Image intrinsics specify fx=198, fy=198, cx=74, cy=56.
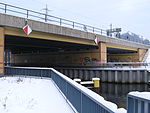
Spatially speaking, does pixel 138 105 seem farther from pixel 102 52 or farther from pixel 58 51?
pixel 58 51

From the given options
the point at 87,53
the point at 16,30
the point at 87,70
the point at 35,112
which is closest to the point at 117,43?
the point at 87,53

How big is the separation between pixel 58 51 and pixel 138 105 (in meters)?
45.0

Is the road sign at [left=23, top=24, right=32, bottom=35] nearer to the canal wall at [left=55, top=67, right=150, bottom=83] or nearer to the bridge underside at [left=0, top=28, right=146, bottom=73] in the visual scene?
the bridge underside at [left=0, top=28, right=146, bottom=73]

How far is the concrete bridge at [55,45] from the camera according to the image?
21609 mm

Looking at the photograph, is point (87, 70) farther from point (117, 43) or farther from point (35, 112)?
point (35, 112)

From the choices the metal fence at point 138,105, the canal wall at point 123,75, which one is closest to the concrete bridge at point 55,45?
the canal wall at point 123,75

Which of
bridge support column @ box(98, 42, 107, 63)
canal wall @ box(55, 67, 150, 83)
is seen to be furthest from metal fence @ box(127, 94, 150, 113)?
bridge support column @ box(98, 42, 107, 63)

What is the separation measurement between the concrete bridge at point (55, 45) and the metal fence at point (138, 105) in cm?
1863

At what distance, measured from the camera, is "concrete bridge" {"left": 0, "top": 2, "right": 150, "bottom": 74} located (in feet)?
70.9

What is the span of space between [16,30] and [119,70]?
17.7m

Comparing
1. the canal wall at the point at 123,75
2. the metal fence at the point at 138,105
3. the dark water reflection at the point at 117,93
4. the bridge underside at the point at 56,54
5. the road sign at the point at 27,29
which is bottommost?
the dark water reflection at the point at 117,93

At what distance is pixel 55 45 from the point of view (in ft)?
122

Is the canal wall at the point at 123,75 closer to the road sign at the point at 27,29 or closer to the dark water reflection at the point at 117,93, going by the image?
the dark water reflection at the point at 117,93

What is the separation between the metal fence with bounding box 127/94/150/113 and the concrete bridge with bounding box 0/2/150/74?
18634 millimetres
